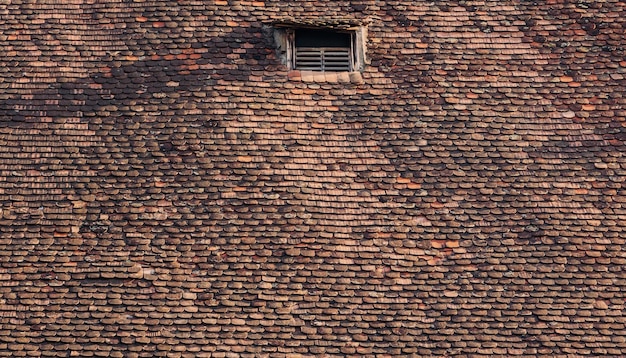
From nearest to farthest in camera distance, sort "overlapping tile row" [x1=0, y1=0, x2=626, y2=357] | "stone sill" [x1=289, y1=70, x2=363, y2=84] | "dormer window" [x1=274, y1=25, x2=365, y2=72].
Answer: "overlapping tile row" [x1=0, y1=0, x2=626, y2=357]
"stone sill" [x1=289, y1=70, x2=363, y2=84]
"dormer window" [x1=274, y1=25, x2=365, y2=72]

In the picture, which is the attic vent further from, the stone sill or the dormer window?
the stone sill

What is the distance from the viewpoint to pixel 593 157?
13.1 meters

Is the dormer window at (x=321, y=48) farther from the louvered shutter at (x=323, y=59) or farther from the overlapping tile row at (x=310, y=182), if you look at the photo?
the overlapping tile row at (x=310, y=182)

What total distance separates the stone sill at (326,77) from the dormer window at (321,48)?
0.35 feet

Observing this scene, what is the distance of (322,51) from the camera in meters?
14.1

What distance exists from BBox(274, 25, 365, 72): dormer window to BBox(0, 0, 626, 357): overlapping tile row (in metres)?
0.17

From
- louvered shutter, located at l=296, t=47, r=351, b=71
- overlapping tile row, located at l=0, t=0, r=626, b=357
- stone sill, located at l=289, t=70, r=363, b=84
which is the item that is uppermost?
louvered shutter, located at l=296, t=47, r=351, b=71

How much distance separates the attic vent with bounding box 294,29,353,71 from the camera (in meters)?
14.0

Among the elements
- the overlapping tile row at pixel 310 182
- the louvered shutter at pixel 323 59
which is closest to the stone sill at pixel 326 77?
the overlapping tile row at pixel 310 182

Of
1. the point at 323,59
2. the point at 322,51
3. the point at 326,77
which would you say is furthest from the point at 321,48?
the point at 326,77

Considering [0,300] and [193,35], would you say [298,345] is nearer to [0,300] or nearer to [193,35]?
[0,300]

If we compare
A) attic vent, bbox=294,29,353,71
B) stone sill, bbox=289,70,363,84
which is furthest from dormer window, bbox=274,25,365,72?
stone sill, bbox=289,70,363,84

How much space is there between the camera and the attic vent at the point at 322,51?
14.0 m

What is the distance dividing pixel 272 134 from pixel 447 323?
10.7 ft
